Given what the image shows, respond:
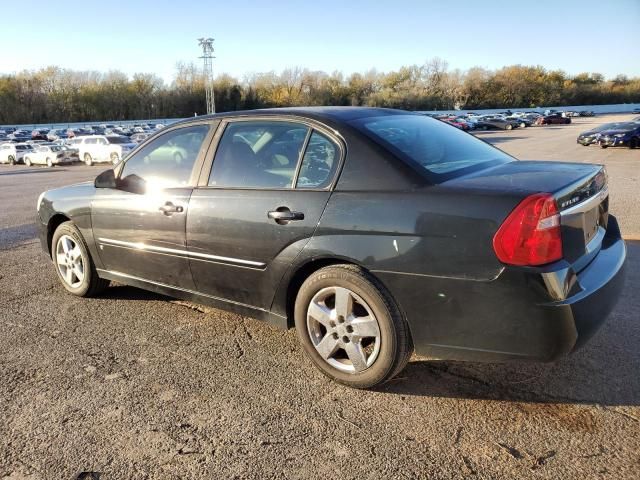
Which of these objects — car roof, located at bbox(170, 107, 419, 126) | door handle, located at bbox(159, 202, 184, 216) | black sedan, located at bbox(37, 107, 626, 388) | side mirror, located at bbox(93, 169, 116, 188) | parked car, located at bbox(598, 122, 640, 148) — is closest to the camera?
black sedan, located at bbox(37, 107, 626, 388)

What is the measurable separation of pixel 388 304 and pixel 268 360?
105 centimetres

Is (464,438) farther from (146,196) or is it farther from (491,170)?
(146,196)

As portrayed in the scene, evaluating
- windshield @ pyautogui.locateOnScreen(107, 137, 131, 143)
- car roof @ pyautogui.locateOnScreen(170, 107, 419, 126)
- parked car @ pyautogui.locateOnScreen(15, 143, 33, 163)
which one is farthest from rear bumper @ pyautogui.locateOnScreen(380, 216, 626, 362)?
parked car @ pyautogui.locateOnScreen(15, 143, 33, 163)

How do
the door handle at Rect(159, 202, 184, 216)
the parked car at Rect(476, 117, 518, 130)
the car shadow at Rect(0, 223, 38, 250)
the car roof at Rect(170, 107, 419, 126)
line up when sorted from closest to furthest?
the car roof at Rect(170, 107, 419, 126), the door handle at Rect(159, 202, 184, 216), the car shadow at Rect(0, 223, 38, 250), the parked car at Rect(476, 117, 518, 130)

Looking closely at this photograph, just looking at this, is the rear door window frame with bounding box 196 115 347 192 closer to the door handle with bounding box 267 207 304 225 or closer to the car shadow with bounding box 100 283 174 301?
the door handle with bounding box 267 207 304 225

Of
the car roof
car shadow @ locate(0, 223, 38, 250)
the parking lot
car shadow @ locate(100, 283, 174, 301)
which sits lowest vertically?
the parking lot

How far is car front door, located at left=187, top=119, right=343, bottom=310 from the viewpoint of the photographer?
3109 mm

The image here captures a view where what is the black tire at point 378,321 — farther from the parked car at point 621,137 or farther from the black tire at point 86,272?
the parked car at point 621,137

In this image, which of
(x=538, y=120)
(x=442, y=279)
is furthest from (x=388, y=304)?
(x=538, y=120)

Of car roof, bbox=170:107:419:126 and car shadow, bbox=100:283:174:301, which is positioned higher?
car roof, bbox=170:107:419:126

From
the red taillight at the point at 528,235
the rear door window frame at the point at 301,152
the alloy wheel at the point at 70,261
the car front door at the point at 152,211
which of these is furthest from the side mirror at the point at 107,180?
the red taillight at the point at 528,235

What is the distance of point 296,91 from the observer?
11638 cm

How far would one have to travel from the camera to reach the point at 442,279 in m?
2.62

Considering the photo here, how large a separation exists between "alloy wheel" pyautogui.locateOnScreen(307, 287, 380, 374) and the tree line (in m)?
101
